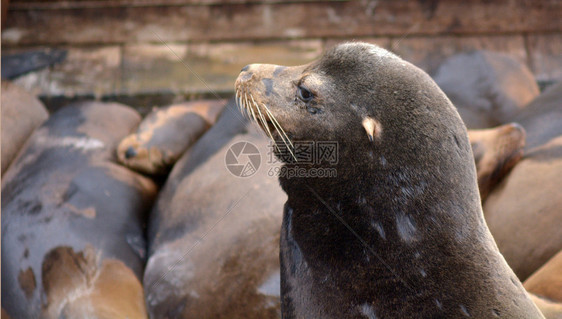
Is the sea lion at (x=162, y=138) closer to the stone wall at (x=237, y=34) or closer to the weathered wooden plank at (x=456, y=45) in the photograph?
the stone wall at (x=237, y=34)

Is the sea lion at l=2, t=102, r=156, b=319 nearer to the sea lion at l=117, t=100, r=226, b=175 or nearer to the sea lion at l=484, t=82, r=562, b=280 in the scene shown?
the sea lion at l=117, t=100, r=226, b=175

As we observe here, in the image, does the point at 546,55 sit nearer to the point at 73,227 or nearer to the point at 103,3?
the point at 103,3

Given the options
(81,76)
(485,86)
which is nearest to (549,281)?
(485,86)

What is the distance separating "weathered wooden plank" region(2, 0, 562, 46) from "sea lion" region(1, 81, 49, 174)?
102 centimetres

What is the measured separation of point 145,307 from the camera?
3.54 metres

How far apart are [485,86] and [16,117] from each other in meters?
3.72

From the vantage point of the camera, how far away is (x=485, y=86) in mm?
4926

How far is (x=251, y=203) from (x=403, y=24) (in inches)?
Answer: 123

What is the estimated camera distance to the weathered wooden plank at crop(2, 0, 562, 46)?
19.8 feet

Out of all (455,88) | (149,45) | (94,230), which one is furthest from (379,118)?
(149,45)

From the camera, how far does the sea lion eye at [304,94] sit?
93.9 inches

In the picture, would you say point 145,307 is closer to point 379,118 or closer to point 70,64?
point 379,118

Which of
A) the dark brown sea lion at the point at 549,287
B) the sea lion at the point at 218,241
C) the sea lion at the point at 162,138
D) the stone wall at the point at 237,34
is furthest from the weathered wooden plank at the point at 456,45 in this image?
the dark brown sea lion at the point at 549,287

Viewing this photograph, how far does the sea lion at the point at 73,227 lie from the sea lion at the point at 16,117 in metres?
0.22
